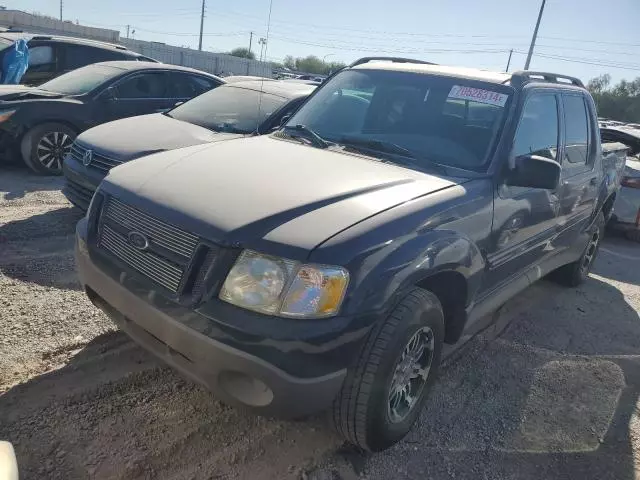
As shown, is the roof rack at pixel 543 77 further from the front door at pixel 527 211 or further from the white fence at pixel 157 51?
the white fence at pixel 157 51

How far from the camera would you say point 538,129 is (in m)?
3.58

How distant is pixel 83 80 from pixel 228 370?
673 centimetres

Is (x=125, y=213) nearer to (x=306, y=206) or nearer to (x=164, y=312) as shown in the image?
(x=164, y=312)

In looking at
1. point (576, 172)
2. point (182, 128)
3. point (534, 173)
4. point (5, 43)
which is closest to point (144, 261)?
point (534, 173)

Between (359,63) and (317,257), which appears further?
(359,63)

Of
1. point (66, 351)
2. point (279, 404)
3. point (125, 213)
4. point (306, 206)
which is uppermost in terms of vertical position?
point (306, 206)

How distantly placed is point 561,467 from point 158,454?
207 centimetres

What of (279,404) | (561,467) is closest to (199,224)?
(279,404)

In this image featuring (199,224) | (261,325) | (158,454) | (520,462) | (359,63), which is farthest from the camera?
(359,63)

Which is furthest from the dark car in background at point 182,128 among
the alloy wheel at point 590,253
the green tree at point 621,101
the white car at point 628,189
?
the green tree at point 621,101

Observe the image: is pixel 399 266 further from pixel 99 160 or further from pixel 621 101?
pixel 621 101

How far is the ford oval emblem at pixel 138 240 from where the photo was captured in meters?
2.42

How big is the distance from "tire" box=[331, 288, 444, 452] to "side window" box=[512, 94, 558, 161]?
1.30 metres

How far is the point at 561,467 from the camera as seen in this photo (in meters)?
2.79
